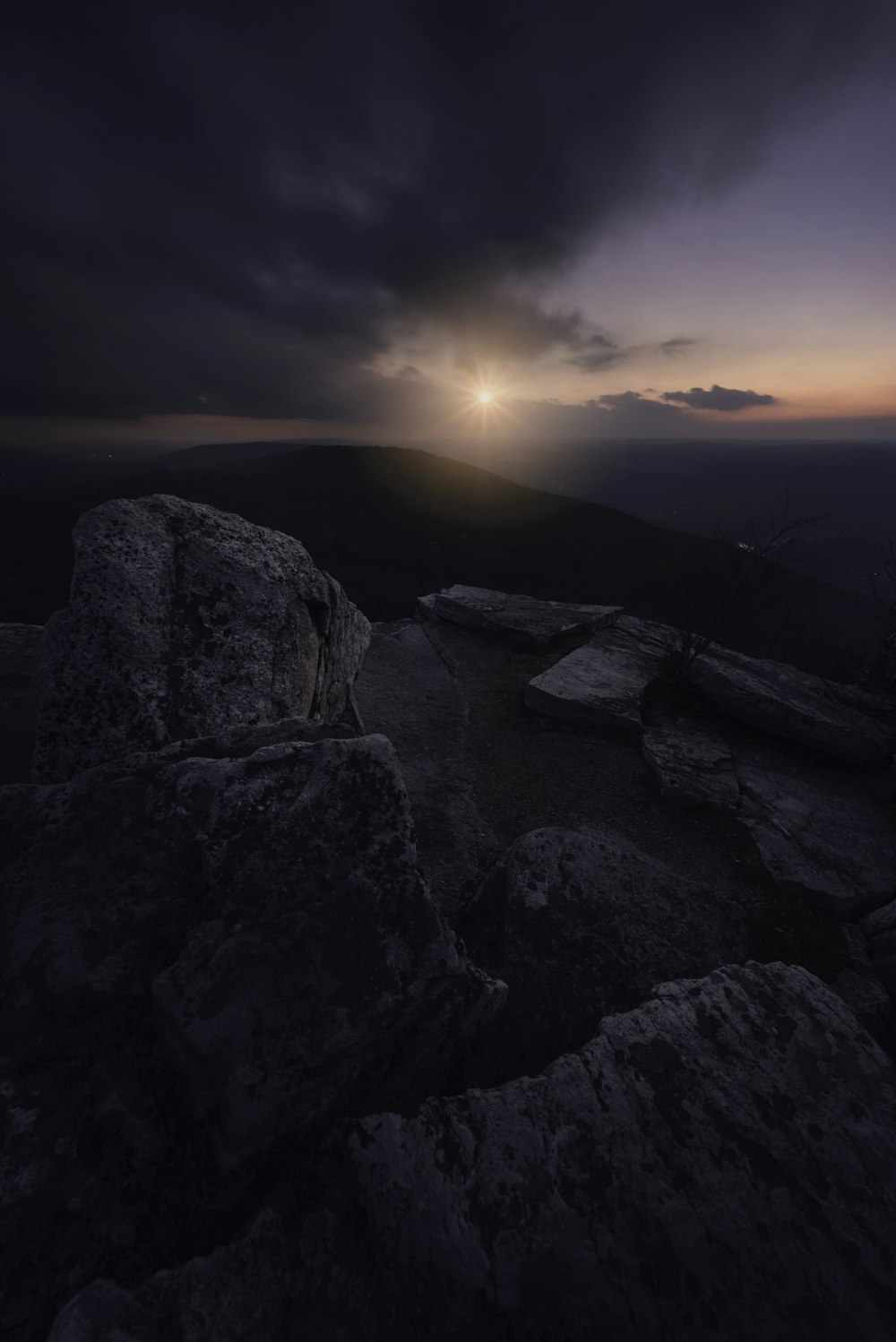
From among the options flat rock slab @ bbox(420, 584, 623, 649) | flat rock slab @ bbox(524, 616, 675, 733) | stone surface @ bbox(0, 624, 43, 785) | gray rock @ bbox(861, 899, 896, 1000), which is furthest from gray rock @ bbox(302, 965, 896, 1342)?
flat rock slab @ bbox(420, 584, 623, 649)

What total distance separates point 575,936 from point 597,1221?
2.40 m

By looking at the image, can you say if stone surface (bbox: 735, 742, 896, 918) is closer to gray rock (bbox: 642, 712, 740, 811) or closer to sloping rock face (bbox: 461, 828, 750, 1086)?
gray rock (bbox: 642, 712, 740, 811)

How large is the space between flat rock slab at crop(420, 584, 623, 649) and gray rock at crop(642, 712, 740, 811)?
3774mm

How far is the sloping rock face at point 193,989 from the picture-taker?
2398mm

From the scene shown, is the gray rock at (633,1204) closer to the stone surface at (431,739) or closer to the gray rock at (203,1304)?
the gray rock at (203,1304)

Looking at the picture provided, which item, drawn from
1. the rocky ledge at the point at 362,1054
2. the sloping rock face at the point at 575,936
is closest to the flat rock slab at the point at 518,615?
the sloping rock face at the point at 575,936

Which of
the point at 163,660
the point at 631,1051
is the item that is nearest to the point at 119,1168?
the point at 631,1051

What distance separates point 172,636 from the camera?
561cm

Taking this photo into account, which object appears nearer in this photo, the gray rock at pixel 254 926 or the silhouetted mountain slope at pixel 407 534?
the gray rock at pixel 254 926

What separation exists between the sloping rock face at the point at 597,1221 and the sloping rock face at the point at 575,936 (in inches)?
34.4

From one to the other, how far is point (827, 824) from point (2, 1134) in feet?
28.6

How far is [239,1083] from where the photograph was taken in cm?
261

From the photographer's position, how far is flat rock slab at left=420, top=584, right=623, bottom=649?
12.3 m

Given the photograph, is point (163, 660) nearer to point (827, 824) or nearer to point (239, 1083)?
point (239, 1083)
